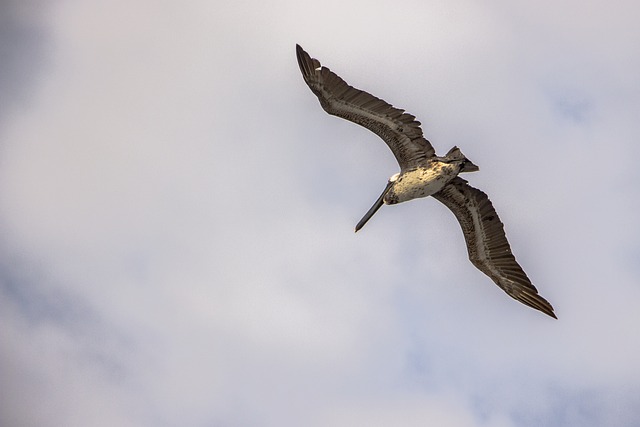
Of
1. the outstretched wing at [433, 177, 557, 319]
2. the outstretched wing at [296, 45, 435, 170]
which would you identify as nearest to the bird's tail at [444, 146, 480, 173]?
the outstretched wing at [296, 45, 435, 170]

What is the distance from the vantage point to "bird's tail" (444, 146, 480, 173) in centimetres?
3017

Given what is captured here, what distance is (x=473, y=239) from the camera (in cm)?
3253

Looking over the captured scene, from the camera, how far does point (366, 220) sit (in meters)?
33.2

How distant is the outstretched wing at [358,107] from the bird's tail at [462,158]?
0.85 m

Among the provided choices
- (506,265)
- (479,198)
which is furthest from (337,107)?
(506,265)

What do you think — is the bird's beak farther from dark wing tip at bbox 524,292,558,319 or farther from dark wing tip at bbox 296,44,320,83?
dark wing tip at bbox 524,292,558,319

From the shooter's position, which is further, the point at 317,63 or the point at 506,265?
the point at 506,265

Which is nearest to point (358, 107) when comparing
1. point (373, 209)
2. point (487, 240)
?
point (373, 209)

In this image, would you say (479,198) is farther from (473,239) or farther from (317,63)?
(317,63)

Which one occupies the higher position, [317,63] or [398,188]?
[317,63]

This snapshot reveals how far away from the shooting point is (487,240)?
3241 centimetres

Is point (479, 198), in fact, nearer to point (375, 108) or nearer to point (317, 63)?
point (375, 108)

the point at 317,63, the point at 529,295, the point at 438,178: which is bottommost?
the point at 529,295

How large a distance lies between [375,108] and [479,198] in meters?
4.88
